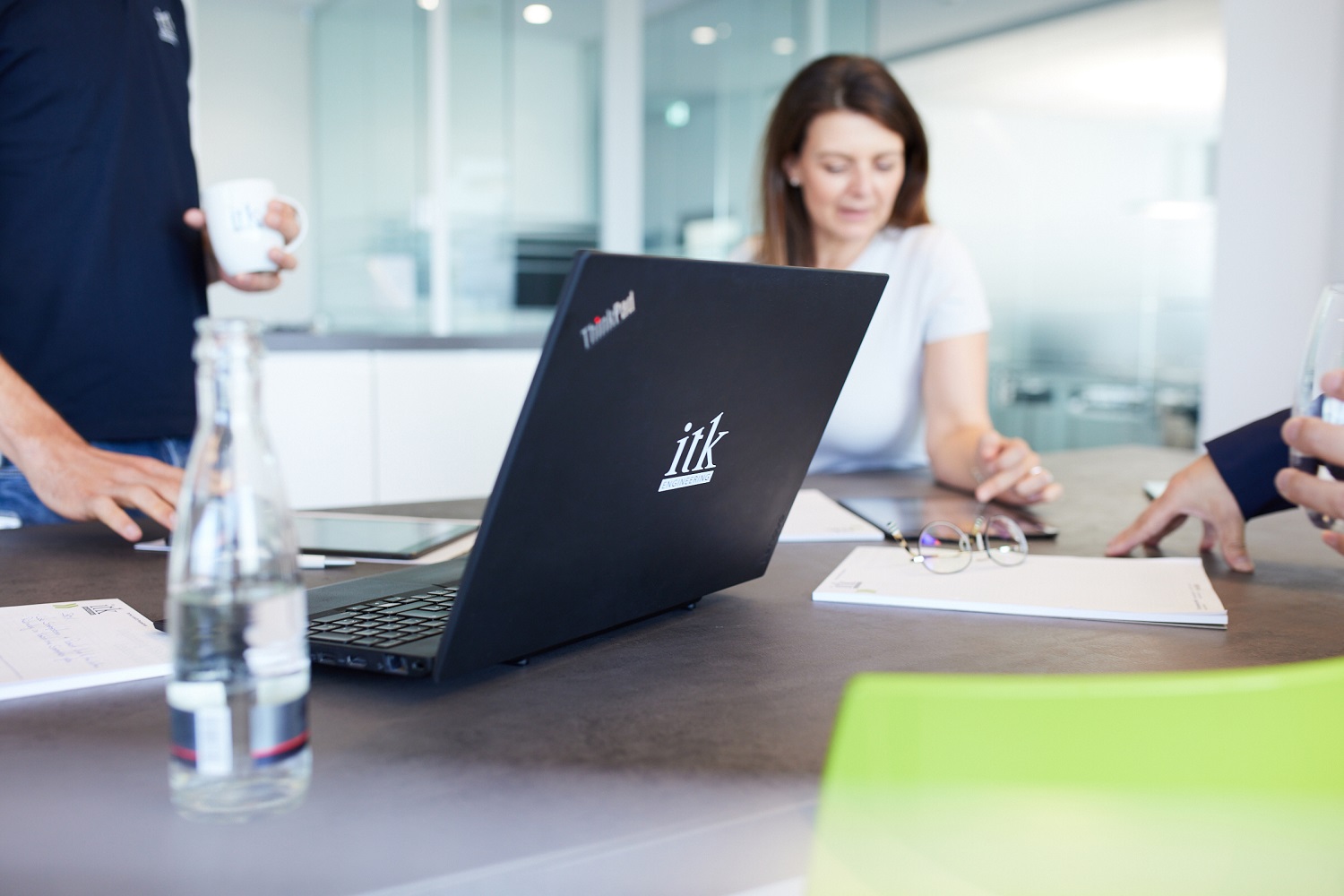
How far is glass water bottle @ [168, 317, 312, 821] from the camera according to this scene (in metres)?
0.49

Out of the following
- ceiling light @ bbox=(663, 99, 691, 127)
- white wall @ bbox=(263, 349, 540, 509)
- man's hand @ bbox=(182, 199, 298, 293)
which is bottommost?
white wall @ bbox=(263, 349, 540, 509)

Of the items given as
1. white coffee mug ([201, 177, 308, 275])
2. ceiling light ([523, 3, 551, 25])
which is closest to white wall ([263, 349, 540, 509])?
white coffee mug ([201, 177, 308, 275])

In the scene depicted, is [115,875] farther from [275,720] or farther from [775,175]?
[775,175]

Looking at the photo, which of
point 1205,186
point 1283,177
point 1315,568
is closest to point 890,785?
point 1315,568

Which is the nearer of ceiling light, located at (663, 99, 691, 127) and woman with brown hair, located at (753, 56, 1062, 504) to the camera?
woman with brown hair, located at (753, 56, 1062, 504)

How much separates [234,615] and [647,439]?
275mm

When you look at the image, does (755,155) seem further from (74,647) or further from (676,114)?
(74,647)

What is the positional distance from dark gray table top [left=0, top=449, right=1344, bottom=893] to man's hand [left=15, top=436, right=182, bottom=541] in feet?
0.44

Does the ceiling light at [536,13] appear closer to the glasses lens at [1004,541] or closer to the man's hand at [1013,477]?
the man's hand at [1013,477]

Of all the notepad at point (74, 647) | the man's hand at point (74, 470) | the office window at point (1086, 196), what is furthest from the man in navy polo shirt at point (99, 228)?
the office window at point (1086, 196)

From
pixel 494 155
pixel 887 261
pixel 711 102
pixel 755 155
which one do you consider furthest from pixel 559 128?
pixel 887 261

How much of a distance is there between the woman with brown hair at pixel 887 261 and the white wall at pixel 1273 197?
1127 mm

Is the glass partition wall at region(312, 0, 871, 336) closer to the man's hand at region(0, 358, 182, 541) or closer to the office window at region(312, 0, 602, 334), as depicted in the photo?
the office window at region(312, 0, 602, 334)

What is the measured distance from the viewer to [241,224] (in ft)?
4.35
